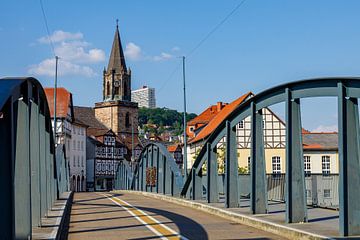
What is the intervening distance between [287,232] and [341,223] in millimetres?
1597

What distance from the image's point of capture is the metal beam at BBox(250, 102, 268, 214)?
1563 cm

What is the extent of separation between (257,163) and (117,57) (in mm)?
106174

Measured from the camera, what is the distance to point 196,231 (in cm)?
1384

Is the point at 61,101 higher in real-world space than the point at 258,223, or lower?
higher

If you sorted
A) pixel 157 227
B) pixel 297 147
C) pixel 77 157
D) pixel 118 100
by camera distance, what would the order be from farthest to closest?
pixel 118 100 < pixel 77 157 < pixel 157 227 < pixel 297 147

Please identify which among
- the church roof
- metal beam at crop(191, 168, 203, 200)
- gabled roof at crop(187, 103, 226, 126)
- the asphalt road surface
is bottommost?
the asphalt road surface

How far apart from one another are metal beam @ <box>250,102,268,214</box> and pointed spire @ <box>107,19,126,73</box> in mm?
104300

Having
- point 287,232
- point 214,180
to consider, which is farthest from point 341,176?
point 214,180

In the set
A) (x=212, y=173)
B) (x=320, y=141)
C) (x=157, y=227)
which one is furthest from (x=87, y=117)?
(x=157, y=227)

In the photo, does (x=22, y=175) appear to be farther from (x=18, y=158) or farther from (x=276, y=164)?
(x=276, y=164)

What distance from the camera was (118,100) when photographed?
118 metres

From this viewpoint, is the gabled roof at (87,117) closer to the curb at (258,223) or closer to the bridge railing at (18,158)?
the curb at (258,223)

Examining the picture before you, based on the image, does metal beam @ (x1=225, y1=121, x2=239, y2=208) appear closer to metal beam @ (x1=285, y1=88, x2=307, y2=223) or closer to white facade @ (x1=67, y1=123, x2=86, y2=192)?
metal beam @ (x1=285, y1=88, x2=307, y2=223)

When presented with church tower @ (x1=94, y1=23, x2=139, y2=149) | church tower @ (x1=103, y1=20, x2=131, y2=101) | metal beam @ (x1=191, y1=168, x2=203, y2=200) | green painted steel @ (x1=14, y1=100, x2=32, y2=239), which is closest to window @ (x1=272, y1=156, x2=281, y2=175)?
metal beam @ (x1=191, y1=168, x2=203, y2=200)
